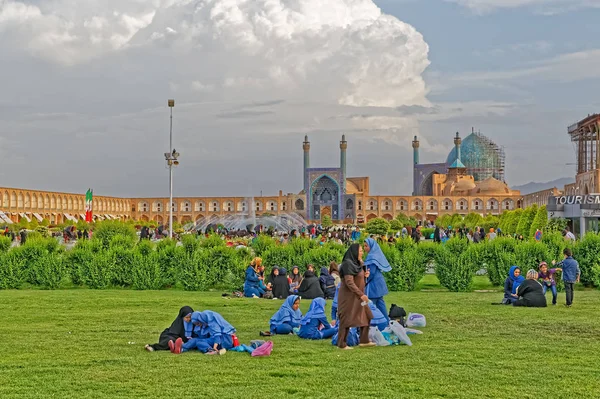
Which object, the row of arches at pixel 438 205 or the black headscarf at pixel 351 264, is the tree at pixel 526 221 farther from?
the row of arches at pixel 438 205

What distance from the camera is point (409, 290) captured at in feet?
43.5

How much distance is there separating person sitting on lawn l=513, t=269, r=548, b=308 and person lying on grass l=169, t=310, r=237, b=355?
4.81 meters

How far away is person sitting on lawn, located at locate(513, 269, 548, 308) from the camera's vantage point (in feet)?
33.0

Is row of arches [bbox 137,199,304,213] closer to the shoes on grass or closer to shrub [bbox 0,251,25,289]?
shrub [bbox 0,251,25,289]

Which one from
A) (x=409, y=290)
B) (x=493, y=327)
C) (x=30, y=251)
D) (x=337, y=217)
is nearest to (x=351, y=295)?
(x=493, y=327)

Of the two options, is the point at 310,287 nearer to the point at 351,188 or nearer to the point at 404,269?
the point at 404,269

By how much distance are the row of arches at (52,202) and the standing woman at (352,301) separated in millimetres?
49623

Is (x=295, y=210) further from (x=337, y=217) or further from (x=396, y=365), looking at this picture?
(x=396, y=365)

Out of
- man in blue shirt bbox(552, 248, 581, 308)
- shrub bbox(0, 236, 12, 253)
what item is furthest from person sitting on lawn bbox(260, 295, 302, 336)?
shrub bbox(0, 236, 12, 253)

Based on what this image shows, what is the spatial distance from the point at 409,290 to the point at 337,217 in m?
57.1

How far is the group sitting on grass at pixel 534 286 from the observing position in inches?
396

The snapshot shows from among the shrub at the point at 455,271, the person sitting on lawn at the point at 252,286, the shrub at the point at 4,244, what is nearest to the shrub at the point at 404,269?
the shrub at the point at 455,271

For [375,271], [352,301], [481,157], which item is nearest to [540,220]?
[375,271]

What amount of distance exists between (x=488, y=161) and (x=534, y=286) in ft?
230
